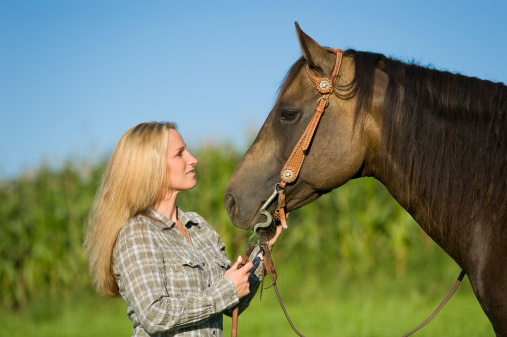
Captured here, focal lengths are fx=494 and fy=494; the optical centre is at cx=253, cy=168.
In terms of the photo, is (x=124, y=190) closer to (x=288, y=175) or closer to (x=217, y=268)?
(x=217, y=268)

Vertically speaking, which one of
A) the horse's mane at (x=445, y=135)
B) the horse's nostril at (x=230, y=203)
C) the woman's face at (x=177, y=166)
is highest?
the horse's mane at (x=445, y=135)

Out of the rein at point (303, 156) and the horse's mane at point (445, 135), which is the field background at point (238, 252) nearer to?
the rein at point (303, 156)

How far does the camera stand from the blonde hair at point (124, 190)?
283cm

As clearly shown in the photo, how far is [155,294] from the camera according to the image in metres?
2.55

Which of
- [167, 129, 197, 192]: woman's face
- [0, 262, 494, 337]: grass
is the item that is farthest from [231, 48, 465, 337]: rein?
[0, 262, 494, 337]: grass

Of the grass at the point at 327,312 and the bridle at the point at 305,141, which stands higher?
the bridle at the point at 305,141

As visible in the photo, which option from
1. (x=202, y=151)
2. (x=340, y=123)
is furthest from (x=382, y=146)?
(x=202, y=151)

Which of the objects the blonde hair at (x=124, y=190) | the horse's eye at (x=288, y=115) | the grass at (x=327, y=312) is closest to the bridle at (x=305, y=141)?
the horse's eye at (x=288, y=115)

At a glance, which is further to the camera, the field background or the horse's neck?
the field background

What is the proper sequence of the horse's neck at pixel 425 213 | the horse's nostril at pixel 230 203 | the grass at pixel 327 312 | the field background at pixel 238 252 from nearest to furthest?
the horse's neck at pixel 425 213 < the horse's nostril at pixel 230 203 < the grass at pixel 327 312 < the field background at pixel 238 252

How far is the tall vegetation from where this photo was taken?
31.2ft

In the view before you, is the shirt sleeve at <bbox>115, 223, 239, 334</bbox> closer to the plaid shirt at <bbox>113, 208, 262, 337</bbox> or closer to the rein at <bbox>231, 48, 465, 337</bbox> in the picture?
the plaid shirt at <bbox>113, 208, 262, 337</bbox>

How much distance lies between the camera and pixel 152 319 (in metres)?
2.53

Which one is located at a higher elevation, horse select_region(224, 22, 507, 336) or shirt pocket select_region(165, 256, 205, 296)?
→ horse select_region(224, 22, 507, 336)
